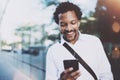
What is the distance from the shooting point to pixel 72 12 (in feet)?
7.65

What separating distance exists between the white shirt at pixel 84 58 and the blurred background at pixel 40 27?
430 mm

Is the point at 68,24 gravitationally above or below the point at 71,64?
above

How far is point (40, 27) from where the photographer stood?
2.87 meters

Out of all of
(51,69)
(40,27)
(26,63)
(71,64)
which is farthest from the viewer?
(26,63)

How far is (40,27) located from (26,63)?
0.47 m

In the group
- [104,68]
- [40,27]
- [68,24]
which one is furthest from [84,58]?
[40,27]

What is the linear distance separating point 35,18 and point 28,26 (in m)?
0.09

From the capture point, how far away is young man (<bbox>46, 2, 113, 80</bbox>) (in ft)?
7.48

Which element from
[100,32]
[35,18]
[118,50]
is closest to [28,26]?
[35,18]

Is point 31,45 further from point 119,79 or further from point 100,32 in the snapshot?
point 119,79

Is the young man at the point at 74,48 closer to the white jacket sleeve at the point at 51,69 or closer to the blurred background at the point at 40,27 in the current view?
the white jacket sleeve at the point at 51,69

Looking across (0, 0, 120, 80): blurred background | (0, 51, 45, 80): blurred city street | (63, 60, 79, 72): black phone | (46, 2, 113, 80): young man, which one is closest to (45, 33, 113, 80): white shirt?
(46, 2, 113, 80): young man

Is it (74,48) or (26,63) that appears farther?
(26,63)

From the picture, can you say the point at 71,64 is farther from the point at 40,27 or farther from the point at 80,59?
the point at 40,27
